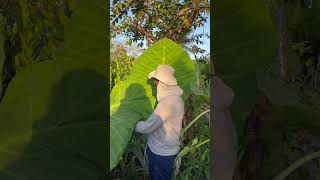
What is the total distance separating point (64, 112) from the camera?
134 cm

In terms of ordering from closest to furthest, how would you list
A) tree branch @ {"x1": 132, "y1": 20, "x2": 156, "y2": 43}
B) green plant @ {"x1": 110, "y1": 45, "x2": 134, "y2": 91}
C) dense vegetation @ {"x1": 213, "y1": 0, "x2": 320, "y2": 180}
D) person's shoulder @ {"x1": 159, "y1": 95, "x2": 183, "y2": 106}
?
1. dense vegetation @ {"x1": 213, "y1": 0, "x2": 320, "y2": 180}
2. person's shoulder @ {"x1": 159, "y1": 95, "x2": 183, "y2": 106}
3. green plant @ {"x1": 110, "y1": 45, "x2": 134, "y2": 91}
4. tree branch @ {"x1": 132, "y1": 20, "x2": 156, "y2": 43}

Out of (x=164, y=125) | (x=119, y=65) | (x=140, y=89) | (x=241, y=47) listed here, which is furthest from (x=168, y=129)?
(x=241, y=47)

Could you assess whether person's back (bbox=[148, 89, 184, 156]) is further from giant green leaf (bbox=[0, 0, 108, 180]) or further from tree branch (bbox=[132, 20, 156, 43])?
giant green leaf (bbox=[0, 0, 108, 180])

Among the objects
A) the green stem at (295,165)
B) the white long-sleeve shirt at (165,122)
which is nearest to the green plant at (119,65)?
the white long-sleeve shirt at (165,122)

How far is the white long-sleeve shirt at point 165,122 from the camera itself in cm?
242

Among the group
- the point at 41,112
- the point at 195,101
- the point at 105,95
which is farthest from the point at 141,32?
the point at 41,112

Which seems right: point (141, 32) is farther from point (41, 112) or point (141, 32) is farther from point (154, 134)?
point (41, 112)

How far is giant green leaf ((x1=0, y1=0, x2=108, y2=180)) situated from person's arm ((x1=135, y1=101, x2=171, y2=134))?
934 millimetres

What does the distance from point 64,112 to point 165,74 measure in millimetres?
1210

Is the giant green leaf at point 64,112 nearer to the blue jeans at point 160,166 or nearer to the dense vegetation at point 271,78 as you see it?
the dense vegetation at point 271,78

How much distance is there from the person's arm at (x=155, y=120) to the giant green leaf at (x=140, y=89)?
0.14ft

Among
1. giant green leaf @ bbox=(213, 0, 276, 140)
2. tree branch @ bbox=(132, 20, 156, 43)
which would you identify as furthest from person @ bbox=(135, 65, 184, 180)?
giant green leaf @ bbox=(213, 0, 276, 140)

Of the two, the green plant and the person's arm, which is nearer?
the person's arm

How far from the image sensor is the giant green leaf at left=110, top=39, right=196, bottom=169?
2.42 meters
